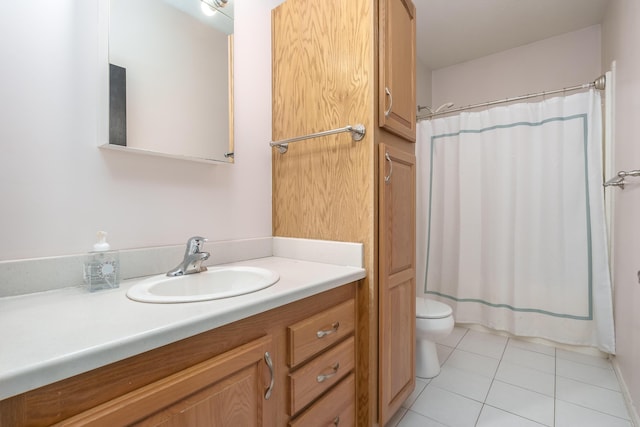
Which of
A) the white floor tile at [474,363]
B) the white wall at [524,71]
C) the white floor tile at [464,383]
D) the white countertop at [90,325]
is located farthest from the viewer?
the white wall at [524,71]

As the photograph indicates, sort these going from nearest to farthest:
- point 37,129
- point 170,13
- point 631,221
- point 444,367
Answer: point 37,129, point 170,13, point 631,221, point 444,367

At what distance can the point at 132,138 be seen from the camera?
982 millimetres

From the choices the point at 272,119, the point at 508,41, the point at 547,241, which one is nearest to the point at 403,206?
the point at 272,119

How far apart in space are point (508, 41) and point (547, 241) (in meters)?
1.69

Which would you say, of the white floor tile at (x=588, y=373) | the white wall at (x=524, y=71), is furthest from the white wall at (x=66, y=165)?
the white wall at (x=524, y=71)

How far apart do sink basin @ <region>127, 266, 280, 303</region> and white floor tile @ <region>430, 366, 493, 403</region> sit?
1.32m

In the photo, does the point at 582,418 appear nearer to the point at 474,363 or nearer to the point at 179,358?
the point at 474,363

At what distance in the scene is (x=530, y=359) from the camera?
6.46 feet

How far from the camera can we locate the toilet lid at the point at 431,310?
173cm

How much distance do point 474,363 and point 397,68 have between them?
6.07 ft

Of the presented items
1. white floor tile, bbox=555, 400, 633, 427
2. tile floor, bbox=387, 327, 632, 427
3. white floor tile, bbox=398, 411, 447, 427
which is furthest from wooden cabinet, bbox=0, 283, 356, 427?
white floor tile, bbox=555, 400, 633, 427

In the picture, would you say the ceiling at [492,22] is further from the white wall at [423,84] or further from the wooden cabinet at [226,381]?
the wooden cabinet at [226,381]

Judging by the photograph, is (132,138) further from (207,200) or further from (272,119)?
(272,119)

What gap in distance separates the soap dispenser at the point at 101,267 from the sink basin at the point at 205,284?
0.08m
